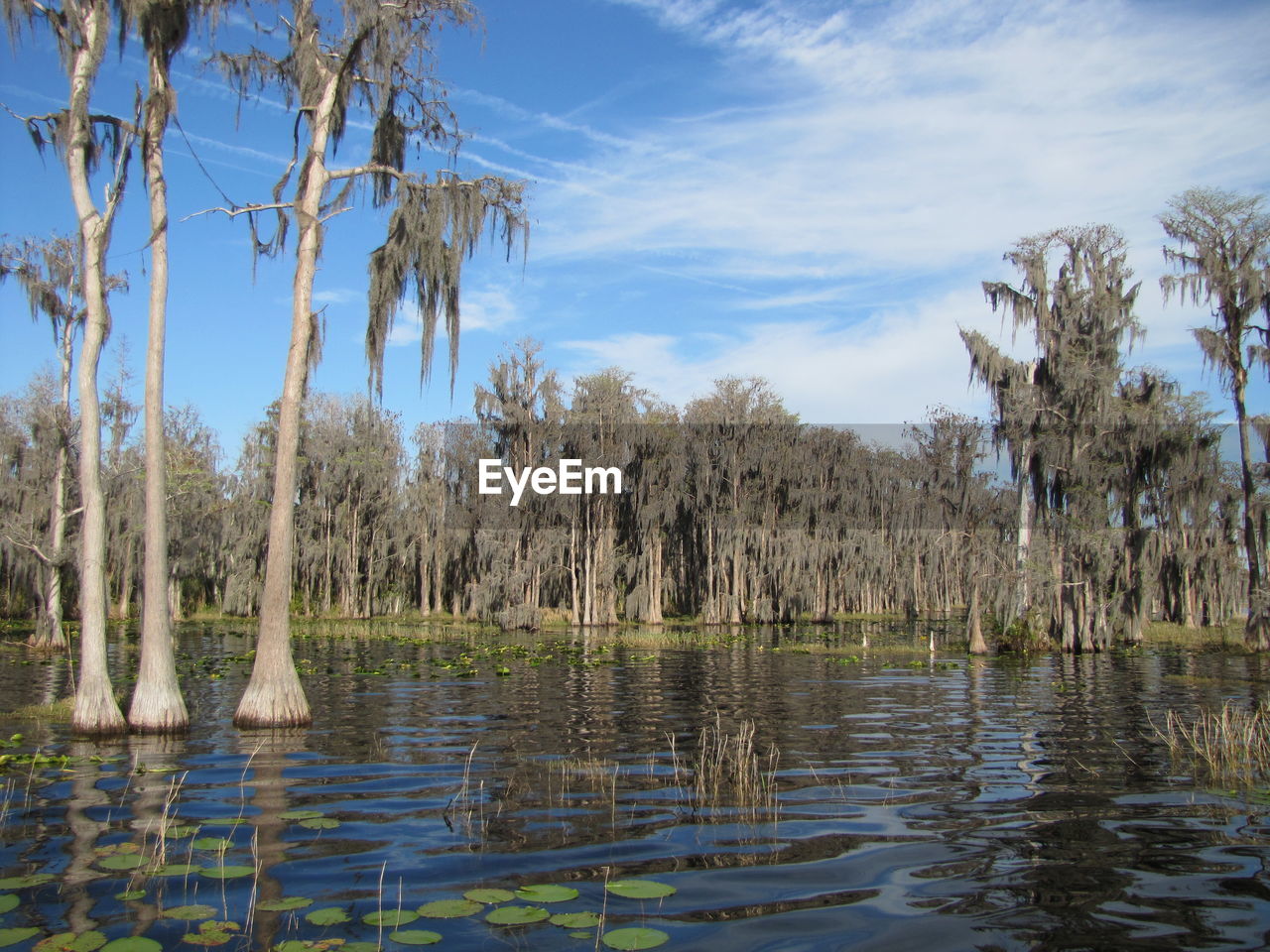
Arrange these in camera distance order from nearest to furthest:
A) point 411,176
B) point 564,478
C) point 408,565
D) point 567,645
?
1. point 411,176
2. point 567,645
3. point 564,478
4. point 408,565

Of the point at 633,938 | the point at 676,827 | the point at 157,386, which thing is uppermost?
the point at 157,386

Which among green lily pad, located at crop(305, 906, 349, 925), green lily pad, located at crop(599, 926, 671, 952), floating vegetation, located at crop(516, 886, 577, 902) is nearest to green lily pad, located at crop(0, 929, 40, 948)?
green lily pad, located at crop(305, 906, 349, 925)

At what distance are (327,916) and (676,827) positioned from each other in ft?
10.0

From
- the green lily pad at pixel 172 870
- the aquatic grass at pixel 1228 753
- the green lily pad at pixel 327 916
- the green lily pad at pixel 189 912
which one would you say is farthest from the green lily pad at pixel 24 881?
the aquatic grass at pixel 1228 753

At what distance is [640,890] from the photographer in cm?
553

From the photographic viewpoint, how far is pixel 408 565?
52.4 m

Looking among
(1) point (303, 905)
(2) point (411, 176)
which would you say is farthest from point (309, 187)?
(1) point (303, 905)

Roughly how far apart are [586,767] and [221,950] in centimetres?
529

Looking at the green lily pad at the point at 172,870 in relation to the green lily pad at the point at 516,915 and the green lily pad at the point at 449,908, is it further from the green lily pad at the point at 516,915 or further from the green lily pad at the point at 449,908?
the green lily pad at the point at 516,915

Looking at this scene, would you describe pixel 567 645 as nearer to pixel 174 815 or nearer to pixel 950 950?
pixel 174 815

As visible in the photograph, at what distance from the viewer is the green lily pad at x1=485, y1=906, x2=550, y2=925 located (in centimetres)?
507

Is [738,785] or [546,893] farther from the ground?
[546,893]

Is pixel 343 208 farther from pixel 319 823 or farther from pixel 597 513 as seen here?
pixel 597 513

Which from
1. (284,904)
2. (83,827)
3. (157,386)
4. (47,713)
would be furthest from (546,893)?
(47,713)
